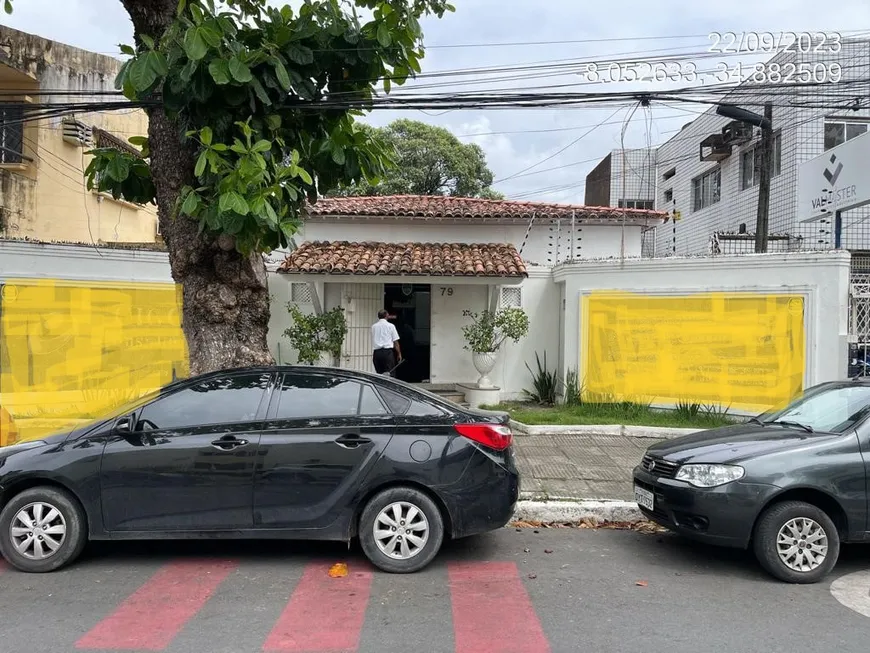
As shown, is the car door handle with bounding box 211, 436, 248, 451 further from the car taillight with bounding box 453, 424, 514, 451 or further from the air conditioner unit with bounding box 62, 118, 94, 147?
the air conditioner unit with bounding box 62, 118, 94, 147

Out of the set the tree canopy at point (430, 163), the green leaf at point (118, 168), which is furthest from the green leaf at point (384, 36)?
the tree canopy at point (430, 163)

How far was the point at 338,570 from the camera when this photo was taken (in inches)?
187

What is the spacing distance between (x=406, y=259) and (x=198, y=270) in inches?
220

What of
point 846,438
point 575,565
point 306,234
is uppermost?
point 306,234

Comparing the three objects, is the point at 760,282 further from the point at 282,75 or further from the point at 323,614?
the point at 323,614

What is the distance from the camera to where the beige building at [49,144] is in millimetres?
14359

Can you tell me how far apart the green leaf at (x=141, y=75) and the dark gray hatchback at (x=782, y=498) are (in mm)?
5148

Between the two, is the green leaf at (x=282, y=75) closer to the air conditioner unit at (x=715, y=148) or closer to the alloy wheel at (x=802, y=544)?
the alloy wheel at (x=802, y=544)

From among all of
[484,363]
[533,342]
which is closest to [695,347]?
[533,342]

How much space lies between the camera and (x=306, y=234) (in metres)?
13.1

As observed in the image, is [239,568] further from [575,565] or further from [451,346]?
[451,346]

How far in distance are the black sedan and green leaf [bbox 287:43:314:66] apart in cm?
326

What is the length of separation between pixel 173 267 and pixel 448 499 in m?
3.67

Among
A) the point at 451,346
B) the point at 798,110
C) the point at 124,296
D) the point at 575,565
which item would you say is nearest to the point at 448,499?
the point at 575,565
